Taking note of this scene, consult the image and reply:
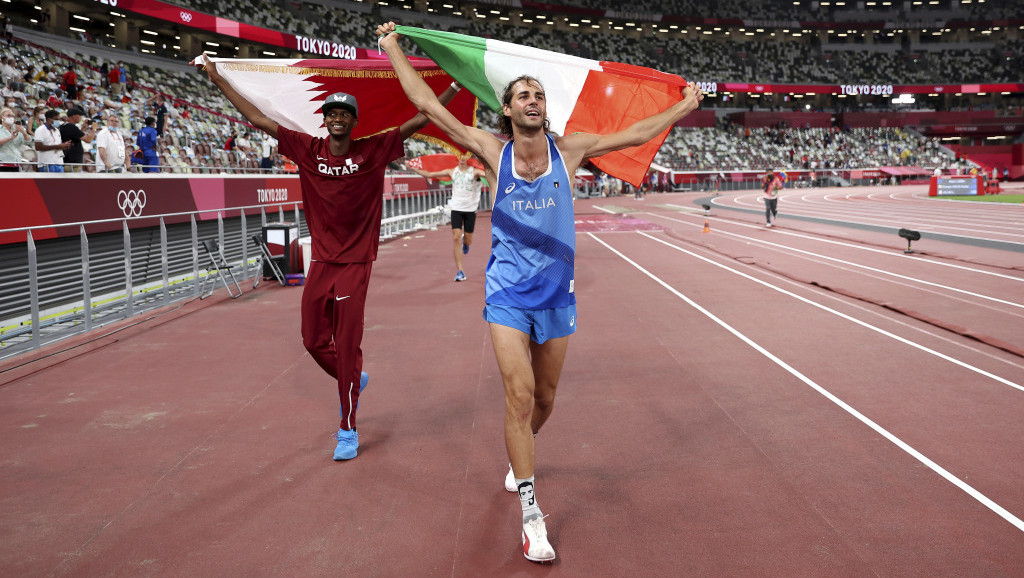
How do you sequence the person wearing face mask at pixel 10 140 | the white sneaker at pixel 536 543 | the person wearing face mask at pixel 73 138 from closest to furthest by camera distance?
the white sneaker at pixel 536 543, the person wearing face mask at pixel 10 140, the person wearing face mask at pixel 73 138

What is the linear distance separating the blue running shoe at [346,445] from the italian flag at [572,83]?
227 centimetres

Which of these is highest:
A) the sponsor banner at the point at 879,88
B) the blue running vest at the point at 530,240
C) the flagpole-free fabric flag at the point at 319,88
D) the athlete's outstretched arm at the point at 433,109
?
the sponsor banner at the point at 879,88

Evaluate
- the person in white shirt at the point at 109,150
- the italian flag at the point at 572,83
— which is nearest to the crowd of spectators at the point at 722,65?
the person in white shirt at the point at 109,150

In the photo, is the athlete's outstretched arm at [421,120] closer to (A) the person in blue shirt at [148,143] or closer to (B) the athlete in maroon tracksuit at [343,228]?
(B) the athlete in maroon tracksuit at [343,228]

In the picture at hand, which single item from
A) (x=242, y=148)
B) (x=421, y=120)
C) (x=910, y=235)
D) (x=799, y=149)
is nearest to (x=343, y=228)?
(x=421, y=120)

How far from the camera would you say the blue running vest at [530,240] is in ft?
11.4

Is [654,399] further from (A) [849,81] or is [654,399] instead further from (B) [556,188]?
(A) [849,81]

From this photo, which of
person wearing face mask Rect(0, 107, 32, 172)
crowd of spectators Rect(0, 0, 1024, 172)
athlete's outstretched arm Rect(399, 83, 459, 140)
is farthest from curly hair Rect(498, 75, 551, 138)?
crowd of spectators Rect(0, 0, 1024, 172)

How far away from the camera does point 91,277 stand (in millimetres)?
9172

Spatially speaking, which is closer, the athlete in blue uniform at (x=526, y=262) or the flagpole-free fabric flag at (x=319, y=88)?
the athlete in blue uniform at (x=526, y=262)

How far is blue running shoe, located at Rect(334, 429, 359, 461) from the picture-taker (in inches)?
173

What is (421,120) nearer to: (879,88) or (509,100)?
(509,100)

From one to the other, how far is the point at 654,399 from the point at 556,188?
272 centimetres

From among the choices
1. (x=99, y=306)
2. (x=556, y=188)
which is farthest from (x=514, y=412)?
(x=99, y=306)
